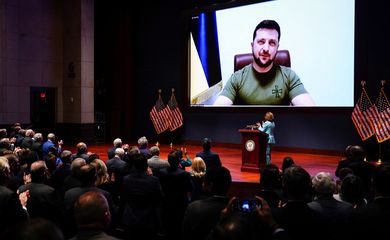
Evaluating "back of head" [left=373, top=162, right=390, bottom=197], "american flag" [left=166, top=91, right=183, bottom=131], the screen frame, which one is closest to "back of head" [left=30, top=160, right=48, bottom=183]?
"back of head" [left=373, top=162, right=390, bottom=197]

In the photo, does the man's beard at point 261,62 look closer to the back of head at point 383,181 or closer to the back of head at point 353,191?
the back of head at point 353,191

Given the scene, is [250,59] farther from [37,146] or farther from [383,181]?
[383,181]

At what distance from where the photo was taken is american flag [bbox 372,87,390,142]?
898cm

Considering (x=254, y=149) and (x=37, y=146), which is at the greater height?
(x=37, y=146)

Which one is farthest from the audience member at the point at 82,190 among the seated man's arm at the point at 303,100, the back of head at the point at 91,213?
the seated man's arm at the point at 303,100

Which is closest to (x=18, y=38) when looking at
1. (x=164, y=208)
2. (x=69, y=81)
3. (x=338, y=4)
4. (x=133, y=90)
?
(x=69, y=81)

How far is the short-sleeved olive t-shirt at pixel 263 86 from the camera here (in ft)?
35.7

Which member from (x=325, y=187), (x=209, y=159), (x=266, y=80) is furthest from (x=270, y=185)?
(x=266, y=80)

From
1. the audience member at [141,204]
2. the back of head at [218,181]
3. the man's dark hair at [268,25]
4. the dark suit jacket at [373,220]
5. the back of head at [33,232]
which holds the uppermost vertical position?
the man's dark hair at [268,25]

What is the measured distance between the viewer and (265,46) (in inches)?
441

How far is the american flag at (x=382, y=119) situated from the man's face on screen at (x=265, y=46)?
2.93 meters

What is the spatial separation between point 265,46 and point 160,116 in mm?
4077

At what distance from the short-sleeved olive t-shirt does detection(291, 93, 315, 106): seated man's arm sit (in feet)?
0.26

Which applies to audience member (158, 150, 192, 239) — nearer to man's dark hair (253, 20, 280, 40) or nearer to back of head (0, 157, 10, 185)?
back of head (0, 157, 10, 185)
